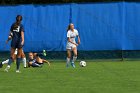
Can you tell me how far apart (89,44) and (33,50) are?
2.74 metres

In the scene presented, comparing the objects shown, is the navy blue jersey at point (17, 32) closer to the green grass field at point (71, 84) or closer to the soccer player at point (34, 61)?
the green grass field at point (71, 84)

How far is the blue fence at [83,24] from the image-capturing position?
86.2 ft

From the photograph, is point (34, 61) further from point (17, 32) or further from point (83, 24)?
point (83, 24)

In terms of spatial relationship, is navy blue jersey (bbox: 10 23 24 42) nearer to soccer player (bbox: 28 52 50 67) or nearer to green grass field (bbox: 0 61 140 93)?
green grass field (bbox: 0 61 140 93)

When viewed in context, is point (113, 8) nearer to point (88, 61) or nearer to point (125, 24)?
point (125, 24)

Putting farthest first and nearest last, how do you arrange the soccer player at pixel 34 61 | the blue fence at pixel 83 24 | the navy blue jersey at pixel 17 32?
the blue fence at pixel 83 24
the soccer player at pixel 34 61
the navy blue jersey at pixel 17 32

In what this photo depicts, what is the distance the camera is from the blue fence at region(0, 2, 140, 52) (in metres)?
26.3

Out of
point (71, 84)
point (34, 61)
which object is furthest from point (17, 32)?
point (71, 84)

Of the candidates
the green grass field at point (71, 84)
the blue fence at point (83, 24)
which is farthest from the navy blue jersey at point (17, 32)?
the blue fence at point (83, 24)

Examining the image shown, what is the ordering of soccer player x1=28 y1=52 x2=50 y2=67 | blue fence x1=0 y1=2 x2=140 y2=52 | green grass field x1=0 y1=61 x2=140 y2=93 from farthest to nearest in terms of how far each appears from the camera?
blue fence x1=0 y1=2 x2=140 y2=52
soccer player x1=28 y1=52 x2=50 y2=67
green grass field x1=0 y1=61 x2=140 y2=93

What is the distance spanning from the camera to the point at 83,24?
2642 centimetres

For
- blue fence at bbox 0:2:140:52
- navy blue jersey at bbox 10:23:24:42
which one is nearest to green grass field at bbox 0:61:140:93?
navy blue jersey at bbox 10:23:24:42

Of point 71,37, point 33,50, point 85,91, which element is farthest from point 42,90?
point 33,50

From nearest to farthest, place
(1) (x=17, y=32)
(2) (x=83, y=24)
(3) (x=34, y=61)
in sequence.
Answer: (1) (x=17, y=32), (3) (x=34, y=61), (2) (x=83, y=24)
